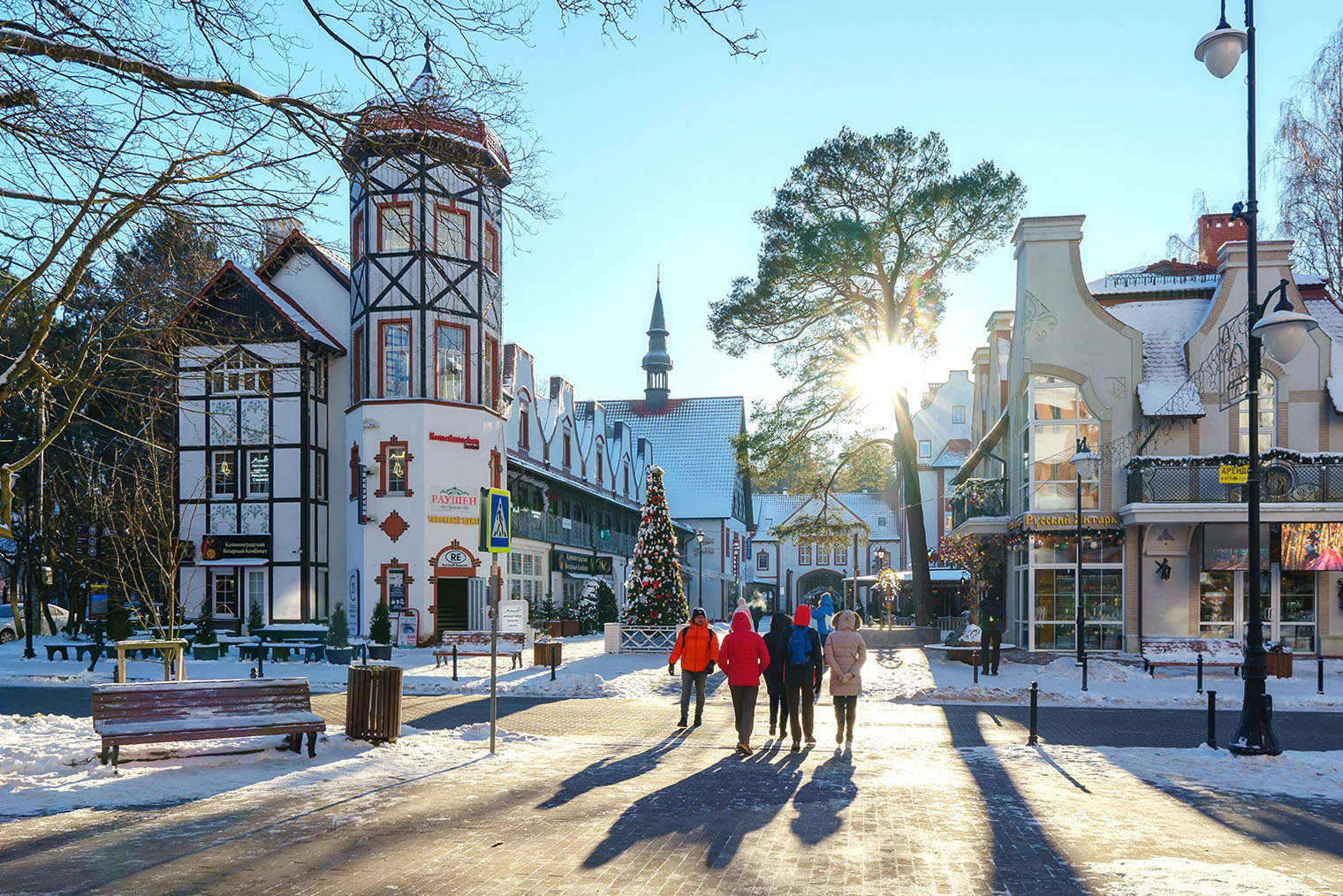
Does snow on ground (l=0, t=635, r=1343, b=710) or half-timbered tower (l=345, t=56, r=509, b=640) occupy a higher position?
half-timbered tower (l=345, t=56, r=509, b=640)

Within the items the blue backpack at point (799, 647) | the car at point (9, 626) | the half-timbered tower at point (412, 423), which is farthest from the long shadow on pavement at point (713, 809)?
the car at point (9, 626)

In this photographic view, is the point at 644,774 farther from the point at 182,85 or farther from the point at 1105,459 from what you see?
the point at 1105,459

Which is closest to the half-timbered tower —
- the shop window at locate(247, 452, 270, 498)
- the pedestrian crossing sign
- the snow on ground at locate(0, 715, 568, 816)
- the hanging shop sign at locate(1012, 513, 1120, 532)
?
the shop window at locate(247, 452, 270, 498)

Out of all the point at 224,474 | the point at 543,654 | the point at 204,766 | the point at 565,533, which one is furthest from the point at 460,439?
the point at 204,766

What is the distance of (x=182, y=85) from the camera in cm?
827

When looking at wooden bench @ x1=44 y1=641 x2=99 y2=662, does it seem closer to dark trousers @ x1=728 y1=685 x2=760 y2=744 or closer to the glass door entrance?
dark trousers @ x1=728 y1=685 x2=760 y2=744

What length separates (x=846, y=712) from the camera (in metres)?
13.2

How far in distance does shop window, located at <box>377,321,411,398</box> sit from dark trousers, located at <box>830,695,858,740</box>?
73.1 ft

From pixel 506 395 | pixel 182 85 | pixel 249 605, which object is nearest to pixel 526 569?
Result: pixel 506 395

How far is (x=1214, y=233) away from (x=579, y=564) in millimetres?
27019

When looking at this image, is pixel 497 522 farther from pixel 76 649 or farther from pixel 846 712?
pixel 76 649

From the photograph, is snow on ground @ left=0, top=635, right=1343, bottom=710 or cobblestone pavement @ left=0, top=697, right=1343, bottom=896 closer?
cobblestone pavement @ left=0, top=697, right=1343, bottom=896

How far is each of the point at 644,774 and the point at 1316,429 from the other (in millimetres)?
23685

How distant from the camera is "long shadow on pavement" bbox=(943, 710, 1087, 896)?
6.82 meters
